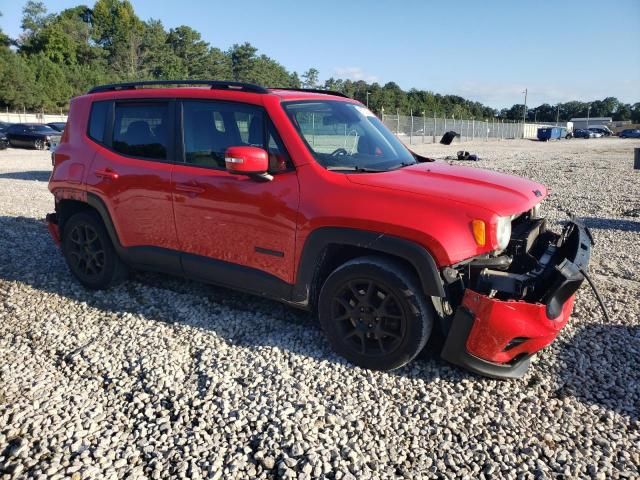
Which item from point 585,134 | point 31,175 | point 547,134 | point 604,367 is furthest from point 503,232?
point 585,134

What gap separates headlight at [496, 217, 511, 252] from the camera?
3100 mm

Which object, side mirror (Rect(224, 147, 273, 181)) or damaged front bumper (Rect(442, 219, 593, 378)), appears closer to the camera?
damaged front bumper (Rect(442, 219, 593, 378))

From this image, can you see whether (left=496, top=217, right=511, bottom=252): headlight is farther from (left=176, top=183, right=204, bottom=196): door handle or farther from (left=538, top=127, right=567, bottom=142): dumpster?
(left=538, top=127, right=567, bottom=142): dumpster

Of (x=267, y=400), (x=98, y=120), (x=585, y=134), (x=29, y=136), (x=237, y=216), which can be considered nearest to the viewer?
(x=267, y=400)

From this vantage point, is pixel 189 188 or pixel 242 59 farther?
pixel 242 59

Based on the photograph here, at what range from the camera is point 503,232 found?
3170 millimetres

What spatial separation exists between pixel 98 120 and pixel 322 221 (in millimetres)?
2719

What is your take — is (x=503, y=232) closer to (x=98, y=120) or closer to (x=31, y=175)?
(x=98, y=120)

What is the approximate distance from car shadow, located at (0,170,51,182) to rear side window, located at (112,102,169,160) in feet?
33.2

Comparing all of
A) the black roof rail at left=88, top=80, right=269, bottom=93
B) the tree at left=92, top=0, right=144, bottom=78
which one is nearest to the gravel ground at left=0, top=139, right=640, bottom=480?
the black roof rail at left=88, top=80, right=269, bottom=93

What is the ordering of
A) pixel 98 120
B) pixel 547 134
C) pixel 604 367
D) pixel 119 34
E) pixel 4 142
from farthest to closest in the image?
1. pixel 119 34
2. pixel 547 134
3. pixel 4 142
4. pixel 98 120
5. pixel 604 367

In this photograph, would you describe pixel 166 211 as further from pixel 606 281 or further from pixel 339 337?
pixel 606 281

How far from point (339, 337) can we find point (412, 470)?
1.16 meters

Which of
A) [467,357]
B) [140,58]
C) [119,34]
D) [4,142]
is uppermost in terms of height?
[119,34]
